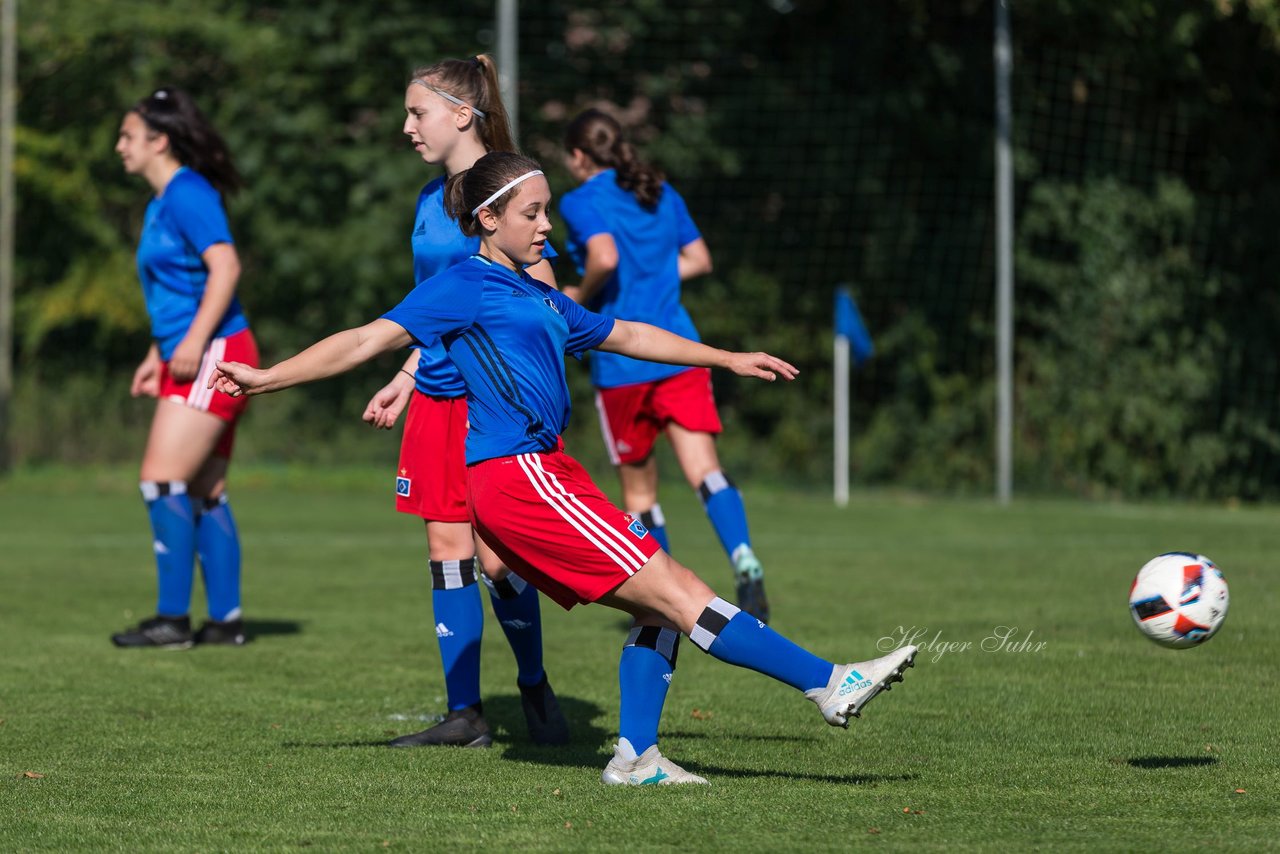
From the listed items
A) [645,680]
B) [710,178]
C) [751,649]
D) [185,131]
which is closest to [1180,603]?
[751,649]

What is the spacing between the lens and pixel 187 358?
278 inches

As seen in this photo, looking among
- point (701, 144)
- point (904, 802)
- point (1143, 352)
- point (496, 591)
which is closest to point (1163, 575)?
point (904, 802)

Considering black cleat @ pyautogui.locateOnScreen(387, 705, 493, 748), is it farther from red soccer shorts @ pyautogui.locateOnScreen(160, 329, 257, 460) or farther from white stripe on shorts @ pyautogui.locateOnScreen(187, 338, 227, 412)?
white stripe on shorts @ pyautogui.locateOnScreen(187, 338, 227, 412)

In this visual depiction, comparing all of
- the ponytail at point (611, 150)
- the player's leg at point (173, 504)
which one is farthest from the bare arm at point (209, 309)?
the ponytail at point (611, 150)

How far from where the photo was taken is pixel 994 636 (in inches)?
284

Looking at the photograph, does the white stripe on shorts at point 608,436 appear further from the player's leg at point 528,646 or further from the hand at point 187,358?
the player's leg at point 528,646

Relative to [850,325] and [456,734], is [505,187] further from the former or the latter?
[850,325]

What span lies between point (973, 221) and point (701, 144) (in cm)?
273

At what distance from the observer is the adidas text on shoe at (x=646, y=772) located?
4566 mm

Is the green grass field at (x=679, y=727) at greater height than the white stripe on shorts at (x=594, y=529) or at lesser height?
lesser

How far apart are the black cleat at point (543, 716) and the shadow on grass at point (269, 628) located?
2607mm

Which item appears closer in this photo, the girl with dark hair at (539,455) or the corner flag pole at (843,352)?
the girl with dark hair at (539,455)

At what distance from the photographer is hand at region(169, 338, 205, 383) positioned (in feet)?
23.1

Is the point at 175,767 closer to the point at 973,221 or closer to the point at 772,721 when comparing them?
the point at 772,721
